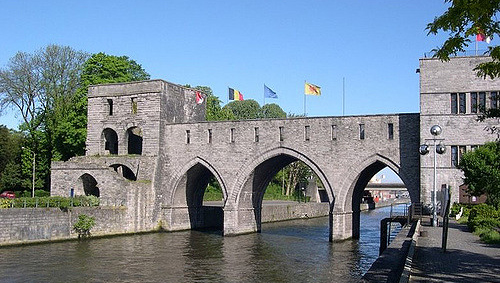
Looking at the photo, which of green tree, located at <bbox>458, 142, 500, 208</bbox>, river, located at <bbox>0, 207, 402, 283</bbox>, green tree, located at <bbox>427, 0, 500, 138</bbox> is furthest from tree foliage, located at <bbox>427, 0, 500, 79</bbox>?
green tree, located at <bbox>458, 142, 500, 208</bbox>

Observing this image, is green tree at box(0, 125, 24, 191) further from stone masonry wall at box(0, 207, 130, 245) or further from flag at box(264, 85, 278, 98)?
flag at box(264, 85, 278, 98)

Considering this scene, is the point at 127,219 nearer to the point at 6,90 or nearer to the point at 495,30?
the point at 6,90

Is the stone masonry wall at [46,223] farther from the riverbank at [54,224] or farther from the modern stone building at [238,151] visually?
the modern stone building at [238,151]

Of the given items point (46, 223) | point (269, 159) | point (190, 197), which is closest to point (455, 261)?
point (269, 159)

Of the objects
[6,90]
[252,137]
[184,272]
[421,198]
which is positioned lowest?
[184,272]

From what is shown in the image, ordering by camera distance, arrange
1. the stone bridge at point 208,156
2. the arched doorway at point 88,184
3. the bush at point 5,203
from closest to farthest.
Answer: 1. the bush at point 5,203
2. the stone bridge at point 208,156
3. the arched doorway at point 88,184

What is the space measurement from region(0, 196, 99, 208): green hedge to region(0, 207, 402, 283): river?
2377mm

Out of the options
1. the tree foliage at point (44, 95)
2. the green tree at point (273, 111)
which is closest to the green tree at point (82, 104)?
the tree foliage at point (44, 95)

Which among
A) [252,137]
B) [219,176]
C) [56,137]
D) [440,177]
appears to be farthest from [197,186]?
[440,177]

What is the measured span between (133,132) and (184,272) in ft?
77.5

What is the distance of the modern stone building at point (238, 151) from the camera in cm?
3316

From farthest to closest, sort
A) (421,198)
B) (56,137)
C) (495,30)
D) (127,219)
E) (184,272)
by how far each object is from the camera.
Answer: (56,137) → (127,219) → (421,198) → (184,272) → (495,30)

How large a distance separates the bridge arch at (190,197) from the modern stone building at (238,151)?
78 mm

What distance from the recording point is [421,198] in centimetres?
3291
